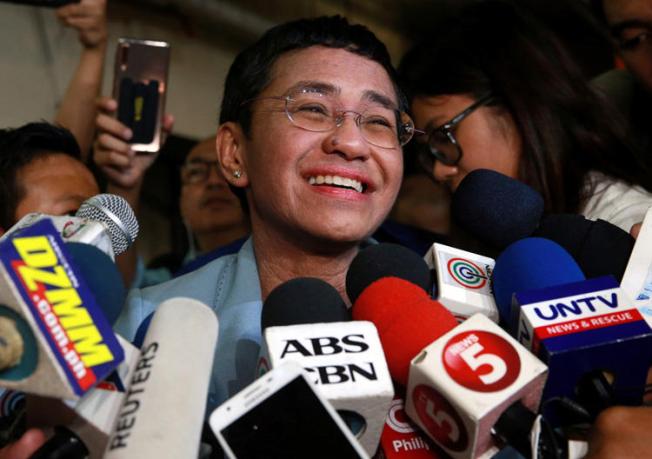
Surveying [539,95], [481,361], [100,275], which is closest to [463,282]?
[481,361]

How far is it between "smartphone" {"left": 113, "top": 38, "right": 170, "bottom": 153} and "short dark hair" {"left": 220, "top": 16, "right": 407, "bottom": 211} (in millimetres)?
466

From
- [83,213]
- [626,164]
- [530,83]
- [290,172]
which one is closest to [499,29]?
[530,83]

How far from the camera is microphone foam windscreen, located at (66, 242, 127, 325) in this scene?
0.74 meters

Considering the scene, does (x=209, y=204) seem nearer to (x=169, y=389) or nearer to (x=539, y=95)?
(x=539, y=95)

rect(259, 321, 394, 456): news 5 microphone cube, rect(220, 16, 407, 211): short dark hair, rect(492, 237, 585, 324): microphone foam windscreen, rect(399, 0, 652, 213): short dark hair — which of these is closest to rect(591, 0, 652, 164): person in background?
rect(399, 0, 652, 213): short dark hair

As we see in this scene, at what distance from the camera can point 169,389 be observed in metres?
0.67

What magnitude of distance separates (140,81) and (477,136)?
1027 millimetres

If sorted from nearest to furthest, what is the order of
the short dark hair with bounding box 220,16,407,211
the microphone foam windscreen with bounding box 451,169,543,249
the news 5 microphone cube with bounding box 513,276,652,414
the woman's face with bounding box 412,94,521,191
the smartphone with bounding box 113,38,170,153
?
1. the news 5 microphone cube with bounding box 513,276,652,414
2. the microphone foam windscreen with bounding box 451,169,543,249
3. the short dark hair with bounding box 220,16,407,211
4. the woman's face with bounding box 412,94,521,191
5. the smartphone with bounding box 113,38,170,153

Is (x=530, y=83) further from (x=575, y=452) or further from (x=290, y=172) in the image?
(x=575, y=452)

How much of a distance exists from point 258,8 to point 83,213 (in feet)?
10.2

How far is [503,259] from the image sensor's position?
3.12ft

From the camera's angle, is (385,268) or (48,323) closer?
(48,323)

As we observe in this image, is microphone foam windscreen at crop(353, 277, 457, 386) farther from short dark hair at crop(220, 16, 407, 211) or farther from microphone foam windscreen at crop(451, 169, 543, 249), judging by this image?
short dark hair at crop(220, 16, 407, 211)

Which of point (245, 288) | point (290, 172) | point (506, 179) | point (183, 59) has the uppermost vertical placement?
point (506, 179)
